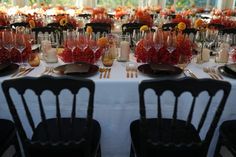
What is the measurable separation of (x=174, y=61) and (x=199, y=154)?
77 cm

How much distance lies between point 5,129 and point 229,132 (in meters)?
1.35

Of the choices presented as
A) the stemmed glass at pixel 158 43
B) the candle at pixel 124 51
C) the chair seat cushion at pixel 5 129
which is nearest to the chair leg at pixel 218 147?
the stemmed glass at pixel 158 43

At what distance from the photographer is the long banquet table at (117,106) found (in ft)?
5.45

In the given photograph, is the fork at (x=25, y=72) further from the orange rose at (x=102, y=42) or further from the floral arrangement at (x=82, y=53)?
the orange rose at (x=102, y=42)

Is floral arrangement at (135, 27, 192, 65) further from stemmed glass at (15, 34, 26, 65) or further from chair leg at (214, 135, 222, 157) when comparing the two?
stemmed glass at (15, 34, 26, 65)

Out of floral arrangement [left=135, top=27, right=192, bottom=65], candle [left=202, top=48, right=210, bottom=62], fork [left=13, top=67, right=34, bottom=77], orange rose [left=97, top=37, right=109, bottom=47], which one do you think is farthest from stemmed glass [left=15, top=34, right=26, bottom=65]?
candle [left=202, top=48, right=210, bottom=62]

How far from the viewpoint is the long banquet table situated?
1.66m

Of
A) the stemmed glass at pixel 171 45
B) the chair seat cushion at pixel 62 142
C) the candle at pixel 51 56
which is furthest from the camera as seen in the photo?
the candle at pixel 51 56

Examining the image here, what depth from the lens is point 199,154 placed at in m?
1.45

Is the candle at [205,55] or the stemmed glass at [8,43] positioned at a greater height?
the stemmed glass at [8,43]

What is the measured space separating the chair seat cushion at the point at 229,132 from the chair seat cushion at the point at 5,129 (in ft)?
4.20

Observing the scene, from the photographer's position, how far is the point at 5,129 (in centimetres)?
158

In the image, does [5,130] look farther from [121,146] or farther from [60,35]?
[60,35]

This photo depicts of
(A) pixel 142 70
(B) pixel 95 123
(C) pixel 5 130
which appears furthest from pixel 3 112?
(A) pixel 142 70
